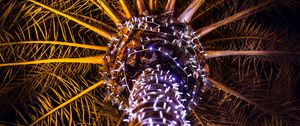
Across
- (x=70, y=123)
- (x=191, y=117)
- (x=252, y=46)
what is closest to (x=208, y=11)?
(x=252, y=46)

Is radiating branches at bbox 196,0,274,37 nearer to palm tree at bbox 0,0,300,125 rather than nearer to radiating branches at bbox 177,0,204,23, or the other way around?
palm tree at bbox 0,0,300,125

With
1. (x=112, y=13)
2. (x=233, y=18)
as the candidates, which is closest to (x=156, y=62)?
(x=112, y=13)

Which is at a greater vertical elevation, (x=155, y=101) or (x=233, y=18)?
(x=233, y=18)

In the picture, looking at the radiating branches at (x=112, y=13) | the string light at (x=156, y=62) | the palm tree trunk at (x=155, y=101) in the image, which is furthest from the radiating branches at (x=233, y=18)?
the palm tree trunk at (x=155, y=101)

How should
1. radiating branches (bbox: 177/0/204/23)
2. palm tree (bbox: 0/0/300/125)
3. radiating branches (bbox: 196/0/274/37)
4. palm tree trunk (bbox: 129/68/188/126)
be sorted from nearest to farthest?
palm tree trunk (bbox: 129/68/188/126) < palm tree (bbox: 0/0/300/125) < radiating branches (bbox: 177/0/204/23) < radiating branches (bbox: 196/0/274/37)

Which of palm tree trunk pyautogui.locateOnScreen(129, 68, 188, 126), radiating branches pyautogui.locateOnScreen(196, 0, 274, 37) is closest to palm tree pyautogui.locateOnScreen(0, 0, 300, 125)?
radiating branches pyautogui.locateOnScreen(196, 0, 274, 37)

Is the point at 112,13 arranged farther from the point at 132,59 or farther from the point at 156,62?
the point at 156,62

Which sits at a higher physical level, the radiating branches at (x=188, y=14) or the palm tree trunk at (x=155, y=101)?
the radiating branches at (x=188, y=14)

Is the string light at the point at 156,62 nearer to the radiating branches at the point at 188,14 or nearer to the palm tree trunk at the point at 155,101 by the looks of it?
the palm tree trunk at the point at 155,101

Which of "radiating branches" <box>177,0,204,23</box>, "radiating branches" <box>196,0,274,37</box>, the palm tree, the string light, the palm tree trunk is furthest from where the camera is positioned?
"radiating branches" <box>196,0,274,37</box>
